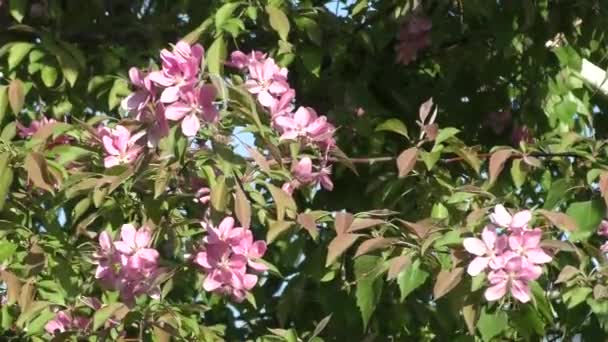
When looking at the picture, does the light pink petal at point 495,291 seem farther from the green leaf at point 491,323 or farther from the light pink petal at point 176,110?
the light pink petal at point 176,110

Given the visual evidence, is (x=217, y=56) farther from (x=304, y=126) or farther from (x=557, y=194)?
(x=557, y=194)

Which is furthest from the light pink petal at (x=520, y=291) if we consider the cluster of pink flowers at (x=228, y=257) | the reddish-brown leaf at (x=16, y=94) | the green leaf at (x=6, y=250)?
the reddish-brown leaf at (x=16, y=94)

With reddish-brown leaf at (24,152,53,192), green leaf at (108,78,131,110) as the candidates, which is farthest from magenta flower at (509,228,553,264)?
green leaf at (108,78,131,110)

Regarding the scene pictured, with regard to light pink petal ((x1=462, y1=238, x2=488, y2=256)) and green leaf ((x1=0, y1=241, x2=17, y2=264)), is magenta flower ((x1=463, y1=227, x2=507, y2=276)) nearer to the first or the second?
light pink petal ((x1=462, y1=238, x2=488, y2=256))

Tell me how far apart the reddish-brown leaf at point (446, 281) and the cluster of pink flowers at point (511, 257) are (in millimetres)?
32

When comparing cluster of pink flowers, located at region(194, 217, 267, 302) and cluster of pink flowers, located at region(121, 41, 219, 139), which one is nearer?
cluster of pink flowers, located at region(121, 41, 219, 139)

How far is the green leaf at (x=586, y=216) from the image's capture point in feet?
5.98

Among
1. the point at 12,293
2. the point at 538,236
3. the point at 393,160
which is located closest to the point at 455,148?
the point at 393,160

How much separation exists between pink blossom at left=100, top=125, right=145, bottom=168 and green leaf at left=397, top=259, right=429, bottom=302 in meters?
0.38

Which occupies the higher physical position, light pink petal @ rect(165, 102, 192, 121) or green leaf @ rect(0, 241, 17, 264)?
light pink petal @ rect(165, 102, 192, 121)

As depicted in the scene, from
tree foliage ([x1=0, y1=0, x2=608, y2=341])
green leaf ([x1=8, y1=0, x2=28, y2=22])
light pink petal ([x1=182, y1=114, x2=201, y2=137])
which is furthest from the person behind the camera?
green leaf ([x1=8, y1=0, x2=28, y2=22])

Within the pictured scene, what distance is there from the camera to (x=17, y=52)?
90.4 inches

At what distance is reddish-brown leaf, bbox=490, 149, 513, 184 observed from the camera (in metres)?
1.88

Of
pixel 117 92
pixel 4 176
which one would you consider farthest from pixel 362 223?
pixel 117 92
